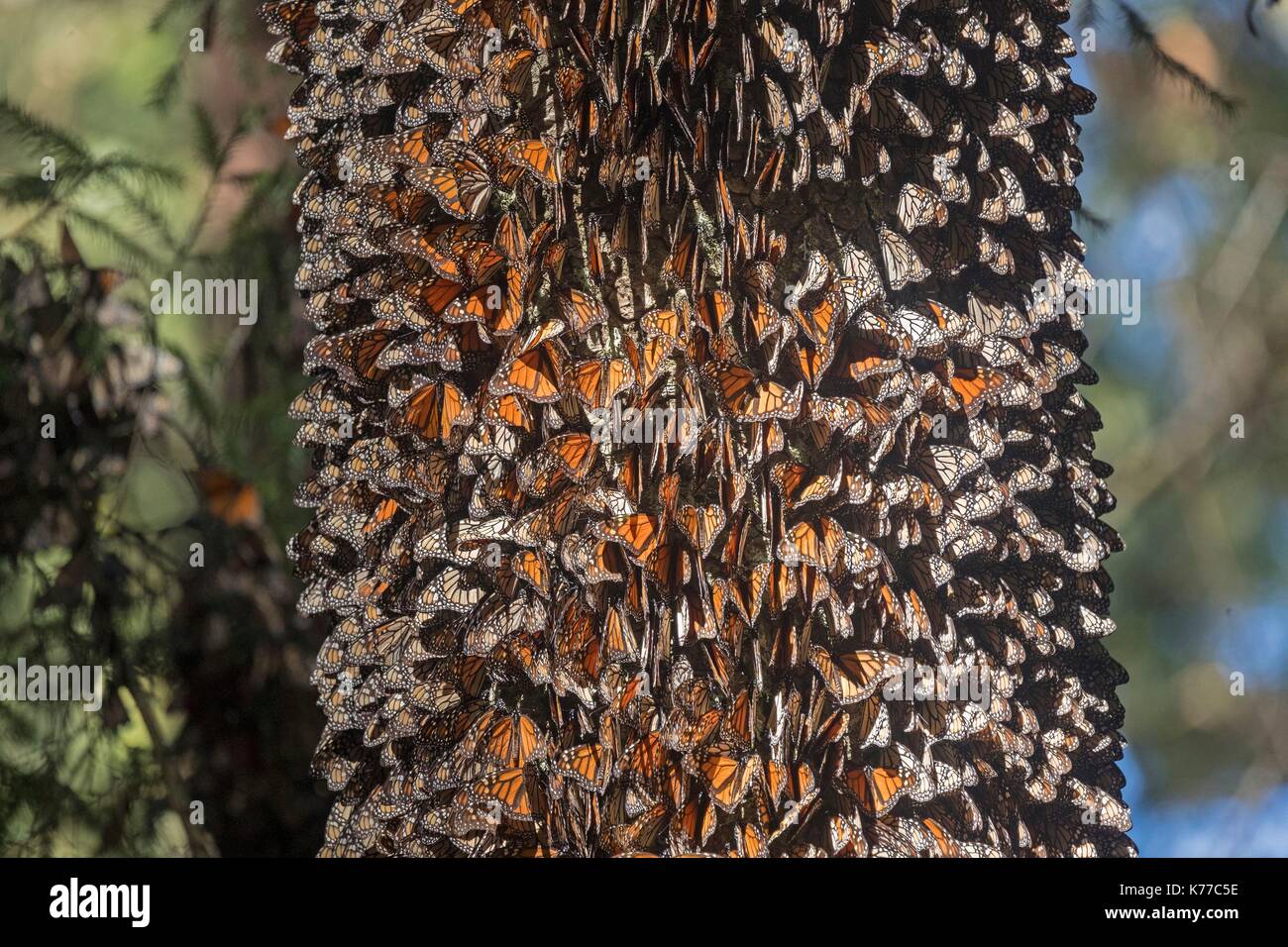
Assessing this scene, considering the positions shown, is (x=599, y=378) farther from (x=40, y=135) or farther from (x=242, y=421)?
(x=40, y=135)

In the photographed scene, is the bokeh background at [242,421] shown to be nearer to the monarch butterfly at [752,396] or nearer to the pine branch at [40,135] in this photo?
the pine branch at [40,135]

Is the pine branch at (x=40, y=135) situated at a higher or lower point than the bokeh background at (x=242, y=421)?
higher

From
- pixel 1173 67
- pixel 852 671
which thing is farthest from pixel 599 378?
pixel 1173 67

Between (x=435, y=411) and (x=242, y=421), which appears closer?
(x=435, y=411)

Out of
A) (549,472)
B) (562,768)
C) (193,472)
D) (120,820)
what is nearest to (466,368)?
(549,472)

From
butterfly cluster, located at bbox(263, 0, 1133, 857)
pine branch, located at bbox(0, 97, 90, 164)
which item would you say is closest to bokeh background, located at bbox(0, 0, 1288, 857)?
pine branch, located at bbox(0, 97, 90, 164)

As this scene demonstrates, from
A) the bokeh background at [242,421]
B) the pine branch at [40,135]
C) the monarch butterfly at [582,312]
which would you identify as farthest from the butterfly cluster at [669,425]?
the pine branch at [40,135]
